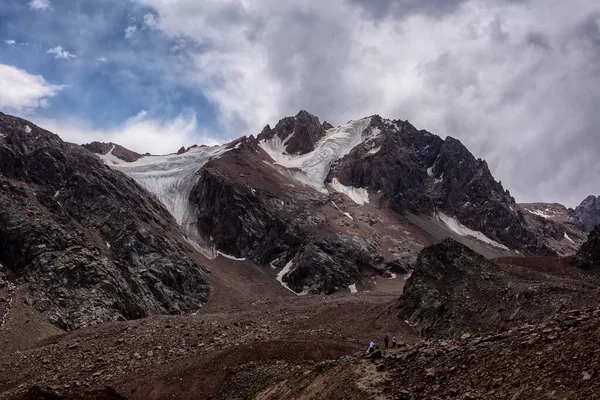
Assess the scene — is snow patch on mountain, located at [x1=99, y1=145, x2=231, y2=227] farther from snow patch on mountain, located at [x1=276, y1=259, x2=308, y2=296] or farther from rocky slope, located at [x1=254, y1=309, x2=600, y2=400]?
rocky slope, located at [x1=254, y1=309, x2=600, y2=400]

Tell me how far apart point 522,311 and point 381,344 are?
14.4 metres

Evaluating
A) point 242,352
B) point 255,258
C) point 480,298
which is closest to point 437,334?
point 480,298

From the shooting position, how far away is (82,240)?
319 ft

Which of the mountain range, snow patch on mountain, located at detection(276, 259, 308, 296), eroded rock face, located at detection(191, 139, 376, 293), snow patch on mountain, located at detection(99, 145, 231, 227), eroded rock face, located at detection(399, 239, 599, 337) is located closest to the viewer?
eroded rock face, located at detection(399, 239, 599, 337)

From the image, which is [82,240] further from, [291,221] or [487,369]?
[487,369]

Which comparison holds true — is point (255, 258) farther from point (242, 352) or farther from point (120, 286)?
point (242, 352)

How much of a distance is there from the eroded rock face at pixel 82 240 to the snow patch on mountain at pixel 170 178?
11.3m

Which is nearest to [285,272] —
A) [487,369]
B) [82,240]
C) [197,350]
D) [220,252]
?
[220,252]

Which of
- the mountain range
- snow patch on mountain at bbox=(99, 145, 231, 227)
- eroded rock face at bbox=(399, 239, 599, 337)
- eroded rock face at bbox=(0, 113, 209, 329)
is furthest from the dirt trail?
snow patch on mountain at bbox=(99, 145, 231, 227)

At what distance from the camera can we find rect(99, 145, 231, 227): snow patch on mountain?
159 metres

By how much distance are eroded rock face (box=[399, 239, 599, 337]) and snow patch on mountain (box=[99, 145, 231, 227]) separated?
9737 cm

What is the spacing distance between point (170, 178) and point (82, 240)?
8176 cm

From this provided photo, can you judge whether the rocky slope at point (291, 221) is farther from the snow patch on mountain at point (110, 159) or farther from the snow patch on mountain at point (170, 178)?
the snow patch on mountain at point (110, 159)

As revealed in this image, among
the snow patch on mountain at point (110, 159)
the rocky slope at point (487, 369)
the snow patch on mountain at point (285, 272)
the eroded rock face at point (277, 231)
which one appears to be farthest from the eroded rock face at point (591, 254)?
the snow patch on mountain at point (110, 159)
